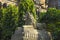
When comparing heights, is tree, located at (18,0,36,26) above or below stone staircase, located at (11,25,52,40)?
above

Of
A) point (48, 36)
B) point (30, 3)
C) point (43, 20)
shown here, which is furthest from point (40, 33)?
point (30, 3)

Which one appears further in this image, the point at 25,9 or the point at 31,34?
the point at 25,9

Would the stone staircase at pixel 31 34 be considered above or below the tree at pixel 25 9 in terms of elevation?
below

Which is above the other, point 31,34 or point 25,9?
point 25,9

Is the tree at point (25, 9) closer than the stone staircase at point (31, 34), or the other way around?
the stone staircase at point (31, 34)

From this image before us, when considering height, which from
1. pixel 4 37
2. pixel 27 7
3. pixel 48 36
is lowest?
pixel 4 37

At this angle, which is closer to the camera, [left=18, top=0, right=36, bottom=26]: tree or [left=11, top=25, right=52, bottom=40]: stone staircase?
[left=11, top=25, right=52, bottom=40]: stone staircase

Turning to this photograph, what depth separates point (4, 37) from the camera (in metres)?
15.4

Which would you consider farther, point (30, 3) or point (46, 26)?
point (30, 3)

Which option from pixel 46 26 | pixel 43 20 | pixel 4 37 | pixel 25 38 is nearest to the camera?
pixel 25 38

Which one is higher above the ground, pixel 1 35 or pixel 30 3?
pixel 30 3

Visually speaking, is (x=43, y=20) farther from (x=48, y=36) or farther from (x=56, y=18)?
(x=48, y=36)

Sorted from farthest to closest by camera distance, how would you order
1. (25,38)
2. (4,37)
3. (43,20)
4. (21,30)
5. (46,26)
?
(4,37) → (43,20) → (46,26) → (21,30) → (25,38)

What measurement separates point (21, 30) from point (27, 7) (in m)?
2.80
